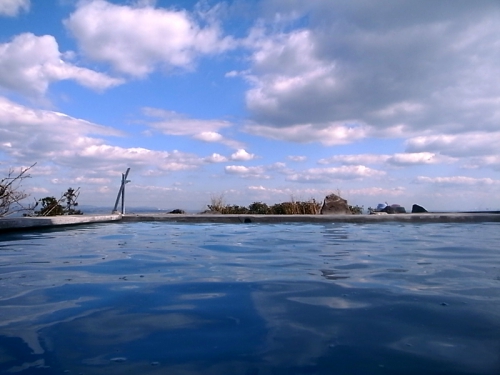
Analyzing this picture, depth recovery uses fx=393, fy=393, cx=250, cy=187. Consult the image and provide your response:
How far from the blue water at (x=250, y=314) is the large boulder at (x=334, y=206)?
780cm

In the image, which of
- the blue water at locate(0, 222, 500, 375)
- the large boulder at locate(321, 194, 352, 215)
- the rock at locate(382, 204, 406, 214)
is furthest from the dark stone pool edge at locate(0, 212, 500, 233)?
the blue water at locate(0, 222, 500, 375)

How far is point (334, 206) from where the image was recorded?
1203 cm

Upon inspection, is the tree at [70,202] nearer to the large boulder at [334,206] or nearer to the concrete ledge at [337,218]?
the concrete ledge at [337,218]

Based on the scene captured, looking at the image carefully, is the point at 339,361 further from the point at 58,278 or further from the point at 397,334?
the point at 58,278

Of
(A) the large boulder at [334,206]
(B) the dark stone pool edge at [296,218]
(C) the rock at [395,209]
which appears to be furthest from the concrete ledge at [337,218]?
(C) the rock at [395,209]

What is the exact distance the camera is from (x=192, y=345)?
1725 mm

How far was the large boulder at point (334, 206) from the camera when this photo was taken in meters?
11.9

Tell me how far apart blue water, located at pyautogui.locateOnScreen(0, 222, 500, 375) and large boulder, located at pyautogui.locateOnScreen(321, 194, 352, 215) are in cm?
780

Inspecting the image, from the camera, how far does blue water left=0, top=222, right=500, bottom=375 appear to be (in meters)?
1.56

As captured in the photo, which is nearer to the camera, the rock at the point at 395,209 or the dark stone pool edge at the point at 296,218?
the dark stone pool edge at the point at 296,218

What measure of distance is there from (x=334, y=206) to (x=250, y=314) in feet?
33.5

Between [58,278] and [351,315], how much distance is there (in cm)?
→ 222

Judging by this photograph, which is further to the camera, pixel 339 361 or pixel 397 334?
pixel 397 334

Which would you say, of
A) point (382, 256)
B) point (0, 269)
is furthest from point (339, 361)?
point (0, 269)
